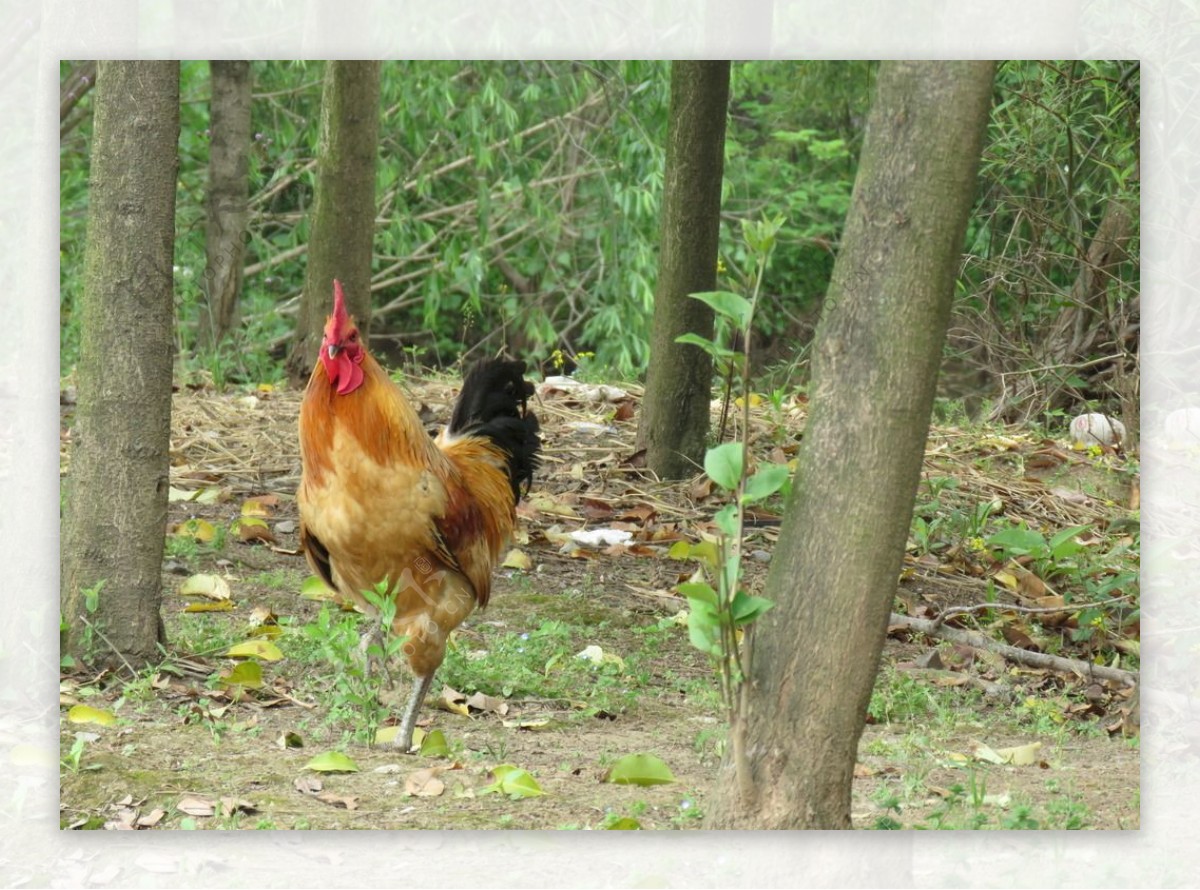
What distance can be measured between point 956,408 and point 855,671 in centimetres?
208

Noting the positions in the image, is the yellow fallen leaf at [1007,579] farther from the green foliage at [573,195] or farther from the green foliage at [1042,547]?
the green foliage at [573,195]

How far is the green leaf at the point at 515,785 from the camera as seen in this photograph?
259 centimetres

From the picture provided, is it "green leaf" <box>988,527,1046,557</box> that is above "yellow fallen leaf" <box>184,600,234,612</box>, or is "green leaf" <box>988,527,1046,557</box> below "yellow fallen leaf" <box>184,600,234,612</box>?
above

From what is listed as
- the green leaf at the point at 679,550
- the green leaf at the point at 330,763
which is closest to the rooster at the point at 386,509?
the green leaf at the point at 330,763

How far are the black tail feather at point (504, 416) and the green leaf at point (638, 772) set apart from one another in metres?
Answer: 0.90

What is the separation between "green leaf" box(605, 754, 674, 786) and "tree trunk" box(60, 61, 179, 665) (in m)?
1.03

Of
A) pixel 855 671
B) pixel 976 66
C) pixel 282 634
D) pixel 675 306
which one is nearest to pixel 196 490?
pixel 282 634

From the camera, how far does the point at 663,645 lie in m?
3.24

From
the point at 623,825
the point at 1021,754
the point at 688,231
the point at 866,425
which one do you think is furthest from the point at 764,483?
the point at 688,231

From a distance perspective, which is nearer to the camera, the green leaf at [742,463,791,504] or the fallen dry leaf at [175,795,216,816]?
the green leaf at [742,463,791,504]

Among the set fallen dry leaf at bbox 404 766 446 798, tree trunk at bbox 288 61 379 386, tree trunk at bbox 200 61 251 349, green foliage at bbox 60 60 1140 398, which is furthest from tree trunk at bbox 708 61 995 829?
tree trunk at bbox 200 61 251 349

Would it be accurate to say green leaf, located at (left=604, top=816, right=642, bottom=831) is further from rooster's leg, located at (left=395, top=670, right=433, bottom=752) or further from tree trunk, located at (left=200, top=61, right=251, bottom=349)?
tree trunk, located at (left=200, top=61, right=251, bottom=349)

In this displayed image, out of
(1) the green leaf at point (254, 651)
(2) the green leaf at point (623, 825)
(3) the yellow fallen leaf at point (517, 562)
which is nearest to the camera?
(2) the green leaf at point (623, 825)

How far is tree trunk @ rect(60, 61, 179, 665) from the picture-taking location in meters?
2.76
